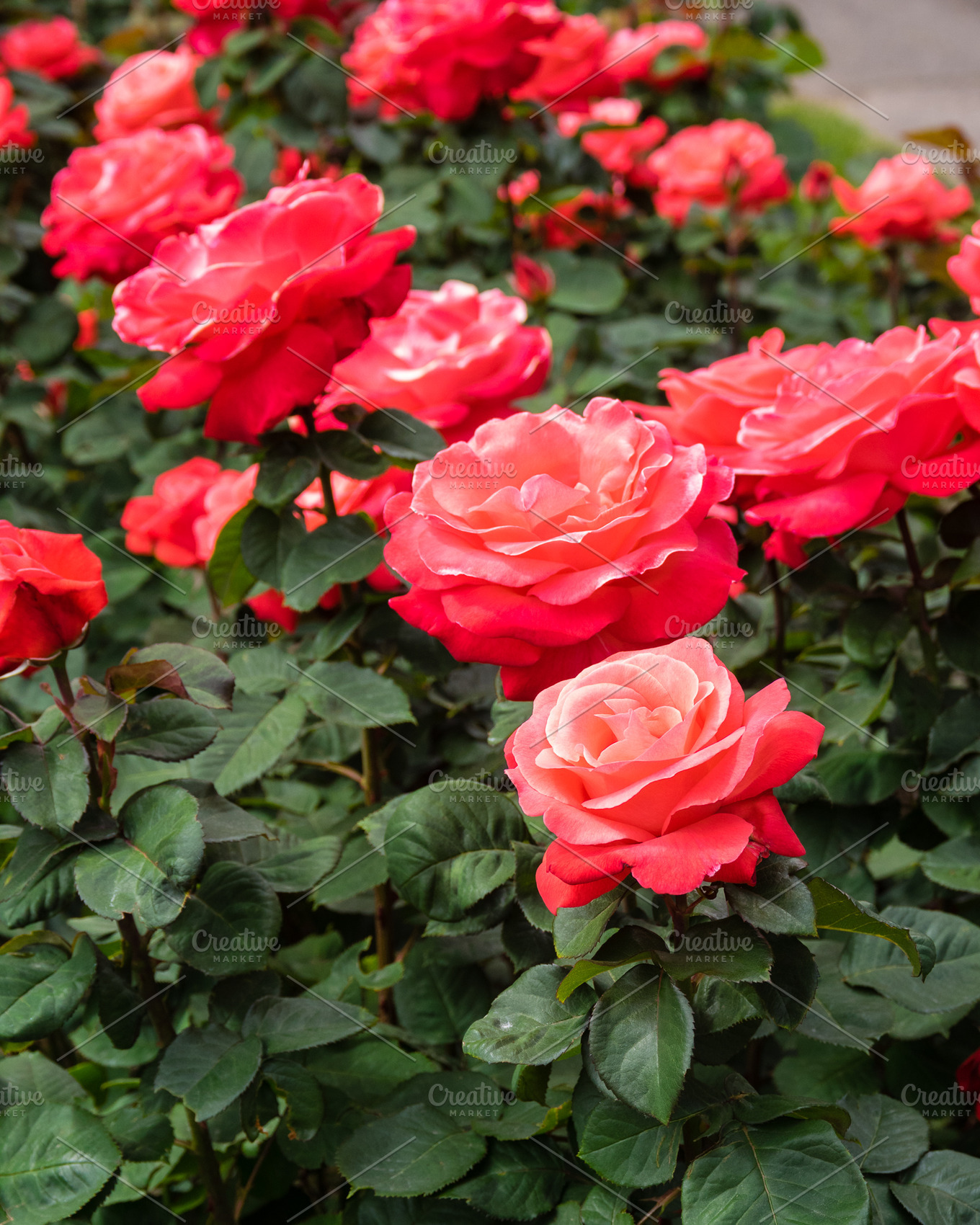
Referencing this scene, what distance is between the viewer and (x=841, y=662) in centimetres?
113

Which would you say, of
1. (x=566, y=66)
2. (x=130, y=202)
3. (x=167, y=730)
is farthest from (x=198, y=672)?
(x=566, y=66)

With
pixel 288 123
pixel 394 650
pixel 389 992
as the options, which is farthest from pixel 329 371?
pixel 288 123

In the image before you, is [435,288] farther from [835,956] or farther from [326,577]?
[835,956]

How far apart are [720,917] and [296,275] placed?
0.58 m

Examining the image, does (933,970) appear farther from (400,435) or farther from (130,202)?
(130,202)

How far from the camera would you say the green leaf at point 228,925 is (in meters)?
0.80

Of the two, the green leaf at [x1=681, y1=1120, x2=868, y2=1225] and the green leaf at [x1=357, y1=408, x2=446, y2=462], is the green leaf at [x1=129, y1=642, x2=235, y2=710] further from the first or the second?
the green leaf at [x1=681, y1=1120, x2=868, y2=1225]

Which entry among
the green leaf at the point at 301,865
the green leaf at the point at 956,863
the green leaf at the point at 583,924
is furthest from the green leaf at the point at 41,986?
the green leaf at the point at 956,863

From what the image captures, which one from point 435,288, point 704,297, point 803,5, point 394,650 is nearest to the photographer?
point 394,650

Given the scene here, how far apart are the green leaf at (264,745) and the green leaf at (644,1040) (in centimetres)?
41

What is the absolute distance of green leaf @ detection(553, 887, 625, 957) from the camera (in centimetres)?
61

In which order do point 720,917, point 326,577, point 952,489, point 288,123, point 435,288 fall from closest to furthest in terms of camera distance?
point 720,917
point 952,489
point 326,577
point 435,288
point 288,123

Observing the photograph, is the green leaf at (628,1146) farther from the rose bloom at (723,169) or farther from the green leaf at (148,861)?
the rose bloom at (723,169)

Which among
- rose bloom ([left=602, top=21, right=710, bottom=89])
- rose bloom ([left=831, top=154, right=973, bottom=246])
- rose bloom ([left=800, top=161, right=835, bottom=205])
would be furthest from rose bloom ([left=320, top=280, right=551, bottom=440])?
rose bloom ([left=800, top=161, right=835, bottom=205])
